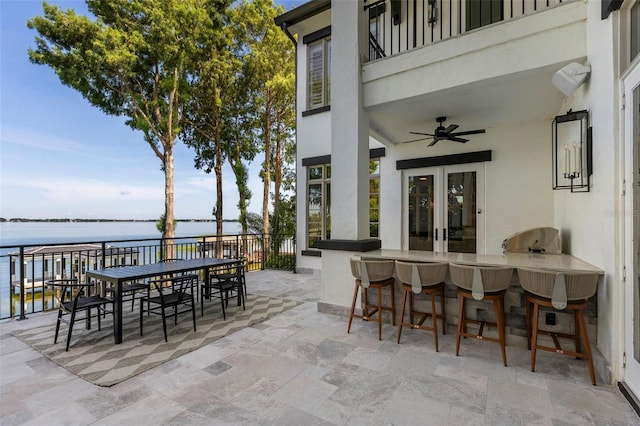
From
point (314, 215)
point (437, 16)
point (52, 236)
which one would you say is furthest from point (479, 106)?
point (52, 236)

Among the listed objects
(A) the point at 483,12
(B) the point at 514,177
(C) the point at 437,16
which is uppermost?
(C) the point at 437,16

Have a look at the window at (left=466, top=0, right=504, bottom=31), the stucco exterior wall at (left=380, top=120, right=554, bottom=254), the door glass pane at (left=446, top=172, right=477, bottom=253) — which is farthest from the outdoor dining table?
the window at (left=466, top=0, right=504, bottom=31)

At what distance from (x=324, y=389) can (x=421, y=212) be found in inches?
176

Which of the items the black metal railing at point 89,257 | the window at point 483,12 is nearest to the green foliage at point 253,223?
the black metal railing at point 89,257

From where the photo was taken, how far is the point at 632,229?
194 cm

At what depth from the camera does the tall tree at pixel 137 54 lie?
7500 mm

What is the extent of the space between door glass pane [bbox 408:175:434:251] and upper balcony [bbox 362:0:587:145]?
136 centimetres

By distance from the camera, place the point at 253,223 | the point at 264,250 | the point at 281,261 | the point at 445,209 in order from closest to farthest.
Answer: the point at 445,209, the point at 264,250, the point at 281,261, the point at 253,223

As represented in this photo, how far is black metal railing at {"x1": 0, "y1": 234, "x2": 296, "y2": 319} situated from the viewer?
3908 mm

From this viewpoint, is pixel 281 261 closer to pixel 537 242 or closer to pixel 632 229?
pixel 537 242

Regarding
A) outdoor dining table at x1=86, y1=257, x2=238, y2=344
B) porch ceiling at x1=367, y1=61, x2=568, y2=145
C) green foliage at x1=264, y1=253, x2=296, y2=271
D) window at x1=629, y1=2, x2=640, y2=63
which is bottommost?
green foliage at x1=264, y1=253, x2=296, y2=271

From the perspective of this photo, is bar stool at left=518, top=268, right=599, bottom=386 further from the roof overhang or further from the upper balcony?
the roof overhang

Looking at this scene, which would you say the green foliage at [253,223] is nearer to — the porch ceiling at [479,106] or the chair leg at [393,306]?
the porch ceiling at [479,106]

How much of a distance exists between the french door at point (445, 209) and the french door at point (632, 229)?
11.1 ft
